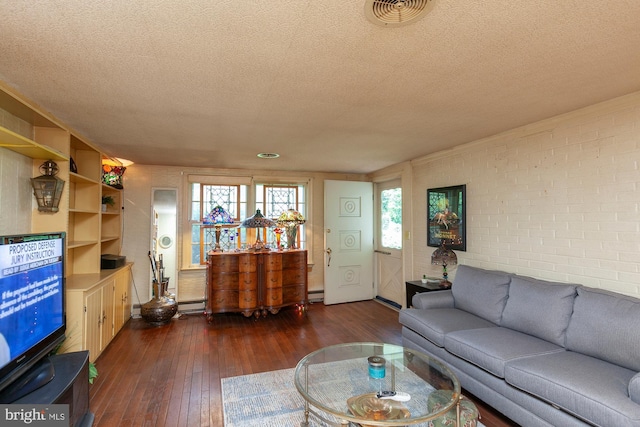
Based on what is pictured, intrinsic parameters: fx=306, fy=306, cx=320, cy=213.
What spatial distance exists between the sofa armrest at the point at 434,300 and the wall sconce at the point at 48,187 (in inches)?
141

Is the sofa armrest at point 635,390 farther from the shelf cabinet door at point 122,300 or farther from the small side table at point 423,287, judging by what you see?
the shelf cabinet door at point 122,300

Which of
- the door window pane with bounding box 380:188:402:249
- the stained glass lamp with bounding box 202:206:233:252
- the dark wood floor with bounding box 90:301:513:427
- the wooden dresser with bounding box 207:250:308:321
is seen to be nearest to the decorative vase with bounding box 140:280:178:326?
the dark wood floor with bounding box 90:301:513:427

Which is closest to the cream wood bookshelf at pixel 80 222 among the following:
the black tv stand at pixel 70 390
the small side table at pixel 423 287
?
the black tv stand at pixel 70 390

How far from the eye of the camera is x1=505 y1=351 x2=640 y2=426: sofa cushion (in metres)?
1.54

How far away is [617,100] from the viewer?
7.41ft

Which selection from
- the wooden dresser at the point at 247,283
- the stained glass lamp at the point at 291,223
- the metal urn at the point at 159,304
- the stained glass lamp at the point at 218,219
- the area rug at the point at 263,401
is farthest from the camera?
the stained glass lamp at the point at 291,223

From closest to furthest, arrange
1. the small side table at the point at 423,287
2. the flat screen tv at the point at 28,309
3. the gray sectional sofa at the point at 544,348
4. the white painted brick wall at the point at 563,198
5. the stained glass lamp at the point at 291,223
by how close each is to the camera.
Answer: the flat screen tv at the point at 28,309, the gray sectional sofa at the point at 544,348, the white painted brick wall at the point at 563,198, the small side table at the point at 423,287, the stained glass lamp at the point at 291,223

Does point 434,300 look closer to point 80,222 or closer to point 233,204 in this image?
point 233,204

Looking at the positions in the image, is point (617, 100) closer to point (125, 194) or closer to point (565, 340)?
point (565, 340)

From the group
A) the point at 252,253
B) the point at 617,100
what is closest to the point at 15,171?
the point at 252,253

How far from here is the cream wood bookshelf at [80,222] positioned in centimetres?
232

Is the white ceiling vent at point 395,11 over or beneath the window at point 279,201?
over

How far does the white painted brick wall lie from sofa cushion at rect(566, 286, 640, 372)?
0.91ft

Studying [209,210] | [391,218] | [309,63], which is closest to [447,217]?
[391,218]
